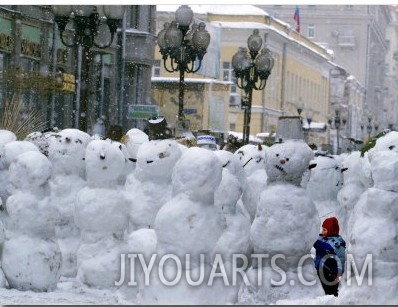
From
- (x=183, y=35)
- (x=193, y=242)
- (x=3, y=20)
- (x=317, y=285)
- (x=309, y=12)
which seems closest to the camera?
(x=193, y=242)

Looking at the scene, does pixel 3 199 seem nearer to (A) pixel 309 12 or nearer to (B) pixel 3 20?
(A) pixel 309 12

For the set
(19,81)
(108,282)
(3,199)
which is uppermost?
(19,81)

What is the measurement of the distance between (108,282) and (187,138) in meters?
2.46

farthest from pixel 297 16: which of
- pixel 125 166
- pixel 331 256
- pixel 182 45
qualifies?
pixel 331 256

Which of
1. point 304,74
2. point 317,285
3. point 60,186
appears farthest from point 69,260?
Answer: point 304,74

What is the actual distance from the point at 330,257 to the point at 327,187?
1.56m

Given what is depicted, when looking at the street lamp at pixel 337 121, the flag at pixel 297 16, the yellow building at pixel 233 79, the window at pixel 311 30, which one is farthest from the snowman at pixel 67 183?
the street lamp at pixel 337 121

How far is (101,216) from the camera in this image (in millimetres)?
7609

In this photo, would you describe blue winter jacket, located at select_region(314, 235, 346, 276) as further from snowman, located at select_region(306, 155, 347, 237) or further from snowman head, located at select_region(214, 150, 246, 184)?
snowman, located at select_region(306, 155, 347, 237)

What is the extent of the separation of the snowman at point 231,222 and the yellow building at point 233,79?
2.96 m

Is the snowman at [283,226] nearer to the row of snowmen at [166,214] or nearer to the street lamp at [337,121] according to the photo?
the row of snowmen at [166,214]

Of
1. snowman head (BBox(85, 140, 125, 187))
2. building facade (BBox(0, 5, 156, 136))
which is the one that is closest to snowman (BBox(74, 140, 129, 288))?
snowman head (BBox(85, 140, 125, 187))

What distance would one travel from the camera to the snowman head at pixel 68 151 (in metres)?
8.17

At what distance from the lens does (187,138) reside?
9828 millimetres
